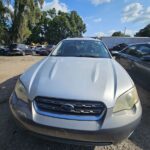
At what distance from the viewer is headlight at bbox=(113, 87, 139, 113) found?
8.38 feet

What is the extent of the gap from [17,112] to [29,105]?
21 centimetres

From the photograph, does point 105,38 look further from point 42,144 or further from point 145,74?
point 42,144

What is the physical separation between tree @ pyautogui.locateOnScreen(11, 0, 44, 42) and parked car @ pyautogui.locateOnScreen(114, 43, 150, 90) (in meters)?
19.1

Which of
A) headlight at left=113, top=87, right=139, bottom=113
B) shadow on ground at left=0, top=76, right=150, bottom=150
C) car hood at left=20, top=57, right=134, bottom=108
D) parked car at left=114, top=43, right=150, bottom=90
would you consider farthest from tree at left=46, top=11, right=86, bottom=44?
headlight at left=113, top=87, right=139, bottom=113

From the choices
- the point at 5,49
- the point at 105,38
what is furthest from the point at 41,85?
the point at 105,38

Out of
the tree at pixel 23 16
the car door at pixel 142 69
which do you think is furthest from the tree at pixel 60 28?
the car door at pixel 142 69

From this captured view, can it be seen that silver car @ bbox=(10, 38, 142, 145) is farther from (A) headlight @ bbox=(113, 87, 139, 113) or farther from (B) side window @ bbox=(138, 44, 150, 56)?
(B) side window @ bbox=(138, 44, 150, 56)

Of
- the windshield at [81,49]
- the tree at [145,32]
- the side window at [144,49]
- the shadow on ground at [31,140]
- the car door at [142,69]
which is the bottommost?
the tree at [145,32]

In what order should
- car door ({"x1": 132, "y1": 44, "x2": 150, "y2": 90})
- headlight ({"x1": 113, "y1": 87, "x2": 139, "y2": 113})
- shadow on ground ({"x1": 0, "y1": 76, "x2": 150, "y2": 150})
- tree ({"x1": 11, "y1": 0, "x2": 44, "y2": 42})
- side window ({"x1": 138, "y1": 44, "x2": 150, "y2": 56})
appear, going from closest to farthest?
headlight ({"x1": 113, "y1": 87, "x2": 139, "y2": 113})
shadow on ground ({"x1": 0, "y1": 76, "x2": 150, "y2": 150})
car door ({"x1": 132, "y1": 44, "x2": 150, "y2": 90})
side window ({"x1": 138, "y1": 44, "x2": 150, "y2": 56})
tree ({"x1": 11, "y1": 0, "x2": 44, "y2": 42})

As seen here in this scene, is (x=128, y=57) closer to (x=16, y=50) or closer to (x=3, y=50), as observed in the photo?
(x=16, y=50)

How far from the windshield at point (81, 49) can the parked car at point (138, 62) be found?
1211mm

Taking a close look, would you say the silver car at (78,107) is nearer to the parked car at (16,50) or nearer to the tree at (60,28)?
the parked car at (16,50)

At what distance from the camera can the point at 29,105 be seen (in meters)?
2.58

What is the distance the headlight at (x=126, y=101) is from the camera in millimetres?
2555
